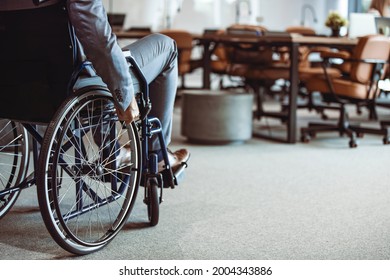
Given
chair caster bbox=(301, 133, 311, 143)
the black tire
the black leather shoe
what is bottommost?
chair caster bbox=(301, 133, 311, 143)

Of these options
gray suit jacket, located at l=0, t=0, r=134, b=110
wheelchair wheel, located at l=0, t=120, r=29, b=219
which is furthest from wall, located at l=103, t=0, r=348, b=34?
gray suit jacket, located at l=0, t=0, r=134, b=110

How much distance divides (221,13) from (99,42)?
8.21 metres

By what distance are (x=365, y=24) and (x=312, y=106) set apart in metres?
0.91

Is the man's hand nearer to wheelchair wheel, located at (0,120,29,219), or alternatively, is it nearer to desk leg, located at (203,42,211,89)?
wheelchair wheel, located at (0,120,29,219)

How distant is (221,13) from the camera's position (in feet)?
32.5

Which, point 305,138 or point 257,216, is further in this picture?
point 305,138

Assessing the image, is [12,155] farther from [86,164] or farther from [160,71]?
[160,71]

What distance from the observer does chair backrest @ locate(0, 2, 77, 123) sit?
6.31 ft

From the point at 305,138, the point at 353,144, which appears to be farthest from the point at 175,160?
the point at 305,138

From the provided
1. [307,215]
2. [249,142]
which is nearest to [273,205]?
[307,215]

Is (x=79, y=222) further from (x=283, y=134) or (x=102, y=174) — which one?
(x=283, y=134)

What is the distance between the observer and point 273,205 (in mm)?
2754

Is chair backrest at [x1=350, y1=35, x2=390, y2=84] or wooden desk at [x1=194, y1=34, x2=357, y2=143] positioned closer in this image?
chair backrest at [x1=350, y1=35, x2=390, y2=84]

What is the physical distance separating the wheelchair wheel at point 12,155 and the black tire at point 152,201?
484 millimetres
